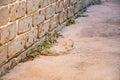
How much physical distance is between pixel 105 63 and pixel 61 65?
592mm

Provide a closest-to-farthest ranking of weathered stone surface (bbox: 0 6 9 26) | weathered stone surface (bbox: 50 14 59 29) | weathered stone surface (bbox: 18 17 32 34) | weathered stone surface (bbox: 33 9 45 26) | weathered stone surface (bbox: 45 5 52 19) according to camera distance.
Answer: weathered stone surface (bbox: 0 6 9 26) < weathered stone surface (bbox: 18 17 32 34) < weathered stone surface (bbox: 33 9 45 26) < weathered stone surface (bbox: 45 5 52 19) < weathered stone surface (bbox: 50 14 59 29)

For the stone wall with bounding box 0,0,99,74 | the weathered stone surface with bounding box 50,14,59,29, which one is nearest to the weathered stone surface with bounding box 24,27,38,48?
the stone wall with bounding box 0,0,99,74

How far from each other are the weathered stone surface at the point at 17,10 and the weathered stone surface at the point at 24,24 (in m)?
0.09

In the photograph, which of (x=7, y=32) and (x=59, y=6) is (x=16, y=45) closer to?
(x=7, y=32)

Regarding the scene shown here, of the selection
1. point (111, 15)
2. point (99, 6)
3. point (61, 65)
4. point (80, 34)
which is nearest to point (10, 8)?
point (61, 65)

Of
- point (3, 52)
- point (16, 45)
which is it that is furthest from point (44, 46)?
point (3, 52)

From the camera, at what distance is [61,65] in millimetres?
3211

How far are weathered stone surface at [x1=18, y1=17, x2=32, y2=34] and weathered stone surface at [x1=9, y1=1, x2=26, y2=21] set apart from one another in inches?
3.6

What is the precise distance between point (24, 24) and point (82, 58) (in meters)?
0.93

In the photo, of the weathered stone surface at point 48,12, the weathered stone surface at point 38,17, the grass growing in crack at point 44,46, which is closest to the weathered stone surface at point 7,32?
the grass growing in crack at point 44,46

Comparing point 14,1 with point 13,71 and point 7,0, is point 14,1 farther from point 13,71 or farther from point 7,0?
point 13,71

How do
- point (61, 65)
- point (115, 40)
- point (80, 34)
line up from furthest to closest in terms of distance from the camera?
1. point (80, 34)
2. point (115, 40)
3. point (61, 65)

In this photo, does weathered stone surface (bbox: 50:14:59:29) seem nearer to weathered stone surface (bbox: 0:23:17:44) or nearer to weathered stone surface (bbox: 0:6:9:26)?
weathered stone surface (bbox: 0:23:17:44)

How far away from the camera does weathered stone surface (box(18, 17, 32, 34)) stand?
10.3 ft
